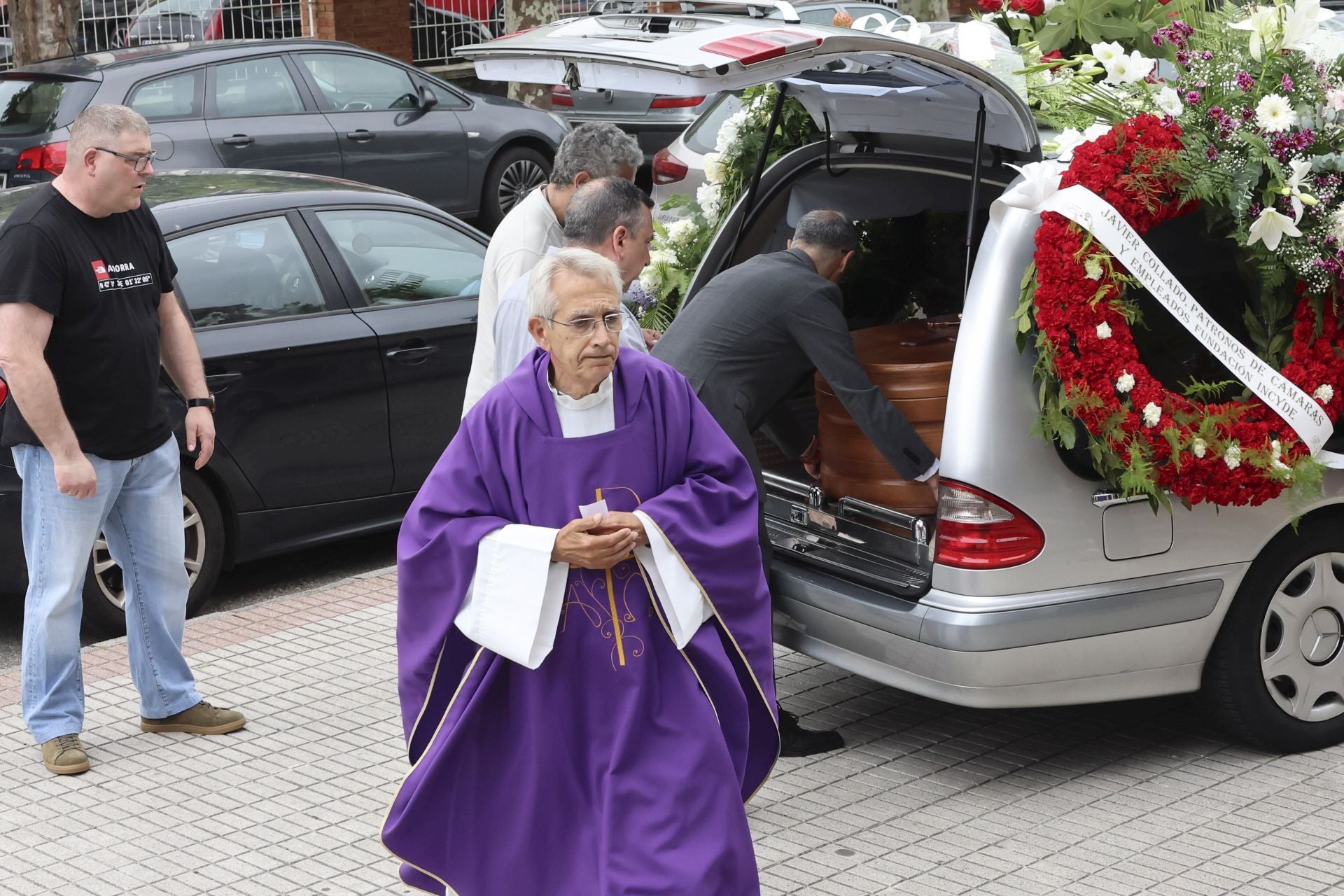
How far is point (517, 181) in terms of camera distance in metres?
14.4

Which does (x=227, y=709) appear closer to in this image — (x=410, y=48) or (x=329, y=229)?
(x=329, y=229)

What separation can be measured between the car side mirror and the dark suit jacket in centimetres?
905

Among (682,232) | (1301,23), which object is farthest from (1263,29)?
(682,232)

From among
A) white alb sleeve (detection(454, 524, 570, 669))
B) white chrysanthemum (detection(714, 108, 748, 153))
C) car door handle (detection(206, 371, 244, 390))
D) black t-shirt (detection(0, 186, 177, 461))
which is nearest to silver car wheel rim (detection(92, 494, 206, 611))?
car door handle (detection(206, 371, 244, 390))

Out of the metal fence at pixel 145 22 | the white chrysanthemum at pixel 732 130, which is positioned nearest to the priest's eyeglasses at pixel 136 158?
the white chrysanthemum at pixel 732 130

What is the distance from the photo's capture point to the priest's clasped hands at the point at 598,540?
3.62 meters

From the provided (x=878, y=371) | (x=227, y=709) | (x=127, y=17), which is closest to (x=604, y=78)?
(x=878, y=371)

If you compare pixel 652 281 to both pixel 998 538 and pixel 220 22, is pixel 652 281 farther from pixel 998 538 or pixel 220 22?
pixel 220 22

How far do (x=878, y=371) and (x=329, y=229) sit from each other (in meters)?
2.75

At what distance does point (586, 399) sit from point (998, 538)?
1.40 m

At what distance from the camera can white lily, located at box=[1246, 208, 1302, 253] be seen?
4594 millimetres

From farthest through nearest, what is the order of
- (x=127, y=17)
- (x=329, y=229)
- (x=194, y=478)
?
1. (x=127, y=17)
2. (x=329, y=229)
3. (x=194, y=478)

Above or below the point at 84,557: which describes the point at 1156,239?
above

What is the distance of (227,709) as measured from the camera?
573 cm
